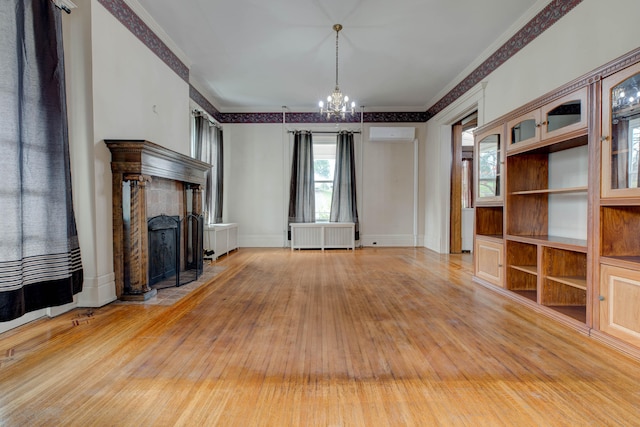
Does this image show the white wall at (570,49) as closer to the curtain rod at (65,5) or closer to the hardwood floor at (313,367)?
the hardwood floor at (313,367)

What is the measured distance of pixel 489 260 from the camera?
11.8 ft

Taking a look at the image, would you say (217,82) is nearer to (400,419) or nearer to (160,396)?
(160,396)

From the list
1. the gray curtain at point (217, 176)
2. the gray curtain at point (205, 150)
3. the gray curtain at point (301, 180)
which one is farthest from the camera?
the gray curtain at point (301, 180)

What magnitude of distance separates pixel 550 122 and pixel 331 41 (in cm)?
294

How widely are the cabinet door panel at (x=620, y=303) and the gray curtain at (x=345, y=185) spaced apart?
501 cm

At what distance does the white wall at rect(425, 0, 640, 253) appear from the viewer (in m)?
2.46

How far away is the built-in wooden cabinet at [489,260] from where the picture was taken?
11.1ft

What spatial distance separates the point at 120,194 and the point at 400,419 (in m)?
3.16

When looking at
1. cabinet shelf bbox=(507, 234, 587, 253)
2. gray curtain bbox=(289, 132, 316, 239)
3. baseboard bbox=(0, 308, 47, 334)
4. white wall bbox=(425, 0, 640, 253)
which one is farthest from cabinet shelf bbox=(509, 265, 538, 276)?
baseboard bbox=(0, 308, 47, 334)

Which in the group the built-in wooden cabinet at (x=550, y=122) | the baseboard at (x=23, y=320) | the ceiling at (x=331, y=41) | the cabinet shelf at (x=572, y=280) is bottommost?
the baseboard at (x=23, y=320)

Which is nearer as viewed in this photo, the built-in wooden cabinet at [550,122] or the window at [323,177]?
the built-in wooden cabinet at [550,122]

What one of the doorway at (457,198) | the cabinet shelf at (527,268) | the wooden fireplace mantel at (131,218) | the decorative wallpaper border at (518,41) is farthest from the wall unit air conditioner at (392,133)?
the wooden fireplace mantel at (131,218)

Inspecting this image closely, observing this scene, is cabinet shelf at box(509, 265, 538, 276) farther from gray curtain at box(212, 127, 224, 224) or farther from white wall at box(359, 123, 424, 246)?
gray curtain at box(212, 127, 224, 224)

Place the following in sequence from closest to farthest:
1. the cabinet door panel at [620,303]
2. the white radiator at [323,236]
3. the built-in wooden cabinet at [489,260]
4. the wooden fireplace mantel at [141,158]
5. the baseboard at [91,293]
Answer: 1. the cabinet door panel at [620,303]
2. the baseboard at [91,293]
3. the wooden fireplace mantel at [141,158]
4. the built-in wooden cabinet at [489,260]
5. the white radiator at [323,236]
